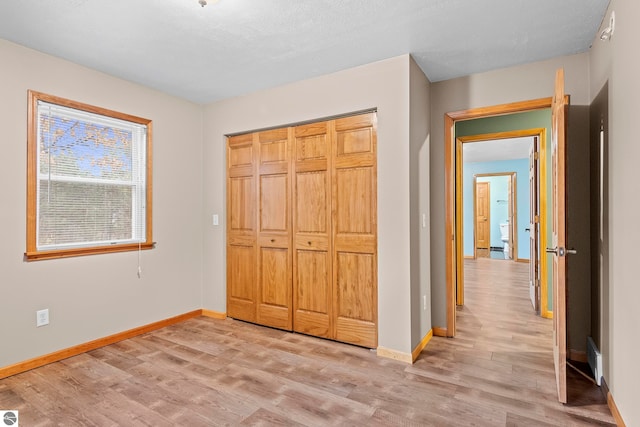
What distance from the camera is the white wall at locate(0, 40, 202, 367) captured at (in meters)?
2.53

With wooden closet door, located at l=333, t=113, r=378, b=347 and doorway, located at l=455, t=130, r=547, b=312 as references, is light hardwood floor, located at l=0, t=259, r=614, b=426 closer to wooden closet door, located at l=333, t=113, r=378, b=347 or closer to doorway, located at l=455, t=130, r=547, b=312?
wooden closet door, located at l=333, t=113, r=378, b=347

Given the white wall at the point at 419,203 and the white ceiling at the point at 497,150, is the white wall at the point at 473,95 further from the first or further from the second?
the white ceiling at the point at 497,150

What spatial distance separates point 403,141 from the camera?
9.03ft

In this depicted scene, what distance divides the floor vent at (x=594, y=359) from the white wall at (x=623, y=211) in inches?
5.4

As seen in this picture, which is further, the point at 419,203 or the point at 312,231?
the point at 312,231

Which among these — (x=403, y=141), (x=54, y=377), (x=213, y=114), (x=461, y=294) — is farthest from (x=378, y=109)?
(x=54, y=377)

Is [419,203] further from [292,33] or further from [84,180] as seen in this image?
[84,180]

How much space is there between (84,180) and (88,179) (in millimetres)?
35

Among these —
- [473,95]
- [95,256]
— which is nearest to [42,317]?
[95,256]

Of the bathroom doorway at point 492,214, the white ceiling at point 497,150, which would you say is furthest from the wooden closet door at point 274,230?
the bathroom doorway at point 492,214

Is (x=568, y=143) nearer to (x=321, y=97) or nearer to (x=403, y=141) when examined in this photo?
(x=403, y=141)

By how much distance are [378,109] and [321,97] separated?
2.02 feet

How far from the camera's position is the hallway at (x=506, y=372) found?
79.0 inches

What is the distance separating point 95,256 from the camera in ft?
9.99
